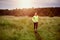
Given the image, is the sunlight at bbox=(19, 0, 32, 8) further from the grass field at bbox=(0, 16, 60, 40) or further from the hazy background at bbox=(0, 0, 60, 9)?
the grass field at bbox=(0, 16, 60, 40)

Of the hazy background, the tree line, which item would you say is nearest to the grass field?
the tree line

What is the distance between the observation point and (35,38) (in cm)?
247

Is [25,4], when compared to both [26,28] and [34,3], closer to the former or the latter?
[34,3]

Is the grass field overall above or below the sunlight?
below

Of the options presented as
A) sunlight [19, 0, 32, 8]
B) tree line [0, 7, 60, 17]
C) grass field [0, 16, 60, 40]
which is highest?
sunlight [19, 0, 32, 8]

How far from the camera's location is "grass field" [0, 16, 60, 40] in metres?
2.48

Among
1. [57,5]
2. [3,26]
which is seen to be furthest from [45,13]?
[3,26]

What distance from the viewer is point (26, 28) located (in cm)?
249

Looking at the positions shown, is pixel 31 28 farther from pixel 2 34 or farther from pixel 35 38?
pixel 2 34

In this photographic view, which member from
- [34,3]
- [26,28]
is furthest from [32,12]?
[26,28]

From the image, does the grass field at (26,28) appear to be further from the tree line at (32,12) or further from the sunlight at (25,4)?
the sunlight at (25,4)

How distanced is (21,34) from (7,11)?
49cm

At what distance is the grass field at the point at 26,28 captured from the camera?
248 centimetres

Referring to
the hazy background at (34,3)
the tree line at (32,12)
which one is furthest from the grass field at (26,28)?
the hazy background at (34,3)
